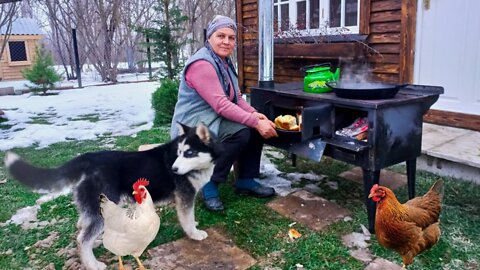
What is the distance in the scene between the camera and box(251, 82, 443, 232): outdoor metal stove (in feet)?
7.91

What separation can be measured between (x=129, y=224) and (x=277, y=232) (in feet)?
3.73

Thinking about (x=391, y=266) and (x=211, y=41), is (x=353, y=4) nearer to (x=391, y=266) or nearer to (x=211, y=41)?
(x=211, y=41)

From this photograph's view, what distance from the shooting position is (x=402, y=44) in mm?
4414

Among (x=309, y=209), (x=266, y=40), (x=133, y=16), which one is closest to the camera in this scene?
(x=309, y=209)

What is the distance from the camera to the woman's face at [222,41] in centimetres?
288

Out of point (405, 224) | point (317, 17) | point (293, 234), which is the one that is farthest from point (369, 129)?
point (317, 17)

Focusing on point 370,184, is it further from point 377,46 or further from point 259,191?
point 377,46

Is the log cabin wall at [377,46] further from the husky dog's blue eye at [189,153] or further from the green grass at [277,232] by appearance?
the husky dog's blue eye at [189,153]

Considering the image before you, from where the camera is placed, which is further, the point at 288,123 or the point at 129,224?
the point at 288,123

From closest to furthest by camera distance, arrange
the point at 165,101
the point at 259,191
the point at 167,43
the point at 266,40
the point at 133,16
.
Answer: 1. the point at 259,191
2. the point at 266,40
3. the point at 165,101
4. the point at 167,43
5. the point at 133,16

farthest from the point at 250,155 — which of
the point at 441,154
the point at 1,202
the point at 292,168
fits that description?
the point at 1,202

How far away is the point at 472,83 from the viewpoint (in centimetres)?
405

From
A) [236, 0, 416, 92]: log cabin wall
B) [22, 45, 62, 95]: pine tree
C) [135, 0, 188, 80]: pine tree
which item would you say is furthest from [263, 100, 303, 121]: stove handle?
[22, 45, 62, 95]: pine tree

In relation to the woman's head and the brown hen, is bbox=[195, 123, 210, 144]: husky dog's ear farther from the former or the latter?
the brown hen
